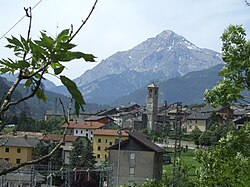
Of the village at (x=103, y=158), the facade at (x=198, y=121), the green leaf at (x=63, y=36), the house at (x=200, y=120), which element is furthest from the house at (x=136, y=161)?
the facade at (x=198, y=121)

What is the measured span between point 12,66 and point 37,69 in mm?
65

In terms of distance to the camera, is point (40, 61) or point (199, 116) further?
point (199, 116)

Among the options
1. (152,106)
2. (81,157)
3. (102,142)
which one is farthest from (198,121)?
(81,157)

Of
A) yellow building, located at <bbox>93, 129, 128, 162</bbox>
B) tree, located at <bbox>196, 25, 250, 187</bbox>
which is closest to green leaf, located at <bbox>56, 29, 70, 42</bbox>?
tree, located at <bbox>196, 25, 250, 187</bbox>

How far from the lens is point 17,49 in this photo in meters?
1.25

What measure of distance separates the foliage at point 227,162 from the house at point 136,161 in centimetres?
2920

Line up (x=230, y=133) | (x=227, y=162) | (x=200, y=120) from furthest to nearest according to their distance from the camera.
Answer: (x=200, y=120) → (x=230, y=133) → (x=227, y=162)

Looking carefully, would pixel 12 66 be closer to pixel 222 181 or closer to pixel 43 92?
pixel 43 92

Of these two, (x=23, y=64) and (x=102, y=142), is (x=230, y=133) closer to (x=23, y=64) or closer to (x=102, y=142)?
(x=23, y=64)

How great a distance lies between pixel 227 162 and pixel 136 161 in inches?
1200

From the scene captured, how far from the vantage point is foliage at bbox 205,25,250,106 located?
6.71 m

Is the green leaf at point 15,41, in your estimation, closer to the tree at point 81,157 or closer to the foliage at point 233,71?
the foliage at point 233,71

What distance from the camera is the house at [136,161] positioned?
3594 cm

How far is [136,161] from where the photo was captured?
36406mm
